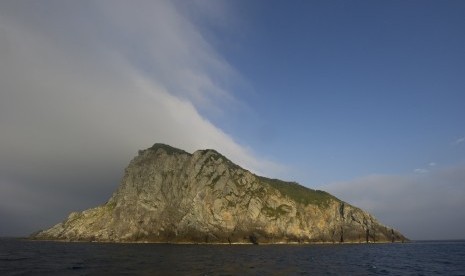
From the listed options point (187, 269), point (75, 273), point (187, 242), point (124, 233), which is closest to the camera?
point (75, 273)

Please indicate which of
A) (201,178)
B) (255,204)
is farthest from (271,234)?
(201,178)

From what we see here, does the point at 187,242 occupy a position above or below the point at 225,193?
below

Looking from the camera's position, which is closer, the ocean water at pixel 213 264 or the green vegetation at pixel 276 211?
the ocean water at pixel 213 264

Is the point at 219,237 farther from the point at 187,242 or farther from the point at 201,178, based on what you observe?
the point at 201,178

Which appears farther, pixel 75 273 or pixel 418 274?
pixel 418 274

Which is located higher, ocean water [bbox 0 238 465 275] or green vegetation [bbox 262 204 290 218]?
green vegetation [bbox 262 204 290 218]

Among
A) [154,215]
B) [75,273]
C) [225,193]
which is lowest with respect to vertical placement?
[75,273]

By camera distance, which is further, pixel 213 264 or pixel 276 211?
pixel 276 211

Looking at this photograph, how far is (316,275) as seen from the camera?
55.2 meters

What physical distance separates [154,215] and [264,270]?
141 meters

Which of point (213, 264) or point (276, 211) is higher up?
point (276, 211)

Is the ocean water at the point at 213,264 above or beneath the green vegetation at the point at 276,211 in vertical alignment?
beneath

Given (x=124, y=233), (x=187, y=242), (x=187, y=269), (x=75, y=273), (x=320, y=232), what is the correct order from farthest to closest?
1. (x=320, y=232)
2. (x=124, y=233)
3. (x=187, y=242)
4. (x=187, y=269)
5. (x=75, y=273)

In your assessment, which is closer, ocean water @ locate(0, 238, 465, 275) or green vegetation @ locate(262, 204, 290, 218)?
ocean water @ locate(0, 238, 465, 275)
